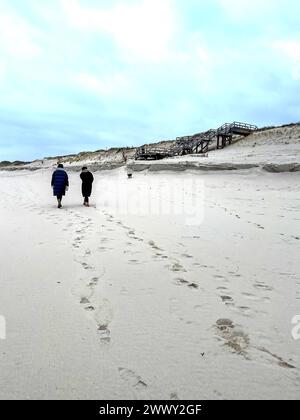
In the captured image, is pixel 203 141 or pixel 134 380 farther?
pixel 203 141

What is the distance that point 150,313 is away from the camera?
3584 mm

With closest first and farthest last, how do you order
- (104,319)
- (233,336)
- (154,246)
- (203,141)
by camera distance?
1. (233,336)
2. (104,319)
3. (154,246)
4. (203,141)

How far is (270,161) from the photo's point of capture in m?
22.8

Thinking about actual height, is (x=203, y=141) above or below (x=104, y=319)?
above

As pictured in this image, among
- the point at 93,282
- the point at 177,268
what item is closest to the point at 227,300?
the point at 177,268

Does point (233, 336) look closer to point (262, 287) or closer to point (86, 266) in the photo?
point (262, 287)

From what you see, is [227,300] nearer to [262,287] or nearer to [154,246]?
[262,287]

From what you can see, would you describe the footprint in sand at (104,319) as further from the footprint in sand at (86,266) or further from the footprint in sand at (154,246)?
the footprint in sand at (154,246)

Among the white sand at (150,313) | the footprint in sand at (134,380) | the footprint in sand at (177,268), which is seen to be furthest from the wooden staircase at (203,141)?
A: the footprint in sand at (134,380)

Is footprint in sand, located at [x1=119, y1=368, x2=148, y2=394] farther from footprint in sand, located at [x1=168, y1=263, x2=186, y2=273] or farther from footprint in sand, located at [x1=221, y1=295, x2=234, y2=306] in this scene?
footprint in sand, located at [x1=168, y1=263, x2=186, y2=273]

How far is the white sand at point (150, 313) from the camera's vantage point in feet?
8.29

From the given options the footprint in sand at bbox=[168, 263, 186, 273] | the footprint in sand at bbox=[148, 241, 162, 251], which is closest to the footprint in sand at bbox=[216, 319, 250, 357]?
the footprint in sand at bbox=[168, 263, 186, 273]

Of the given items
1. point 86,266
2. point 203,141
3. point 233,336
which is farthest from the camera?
point 203,141
